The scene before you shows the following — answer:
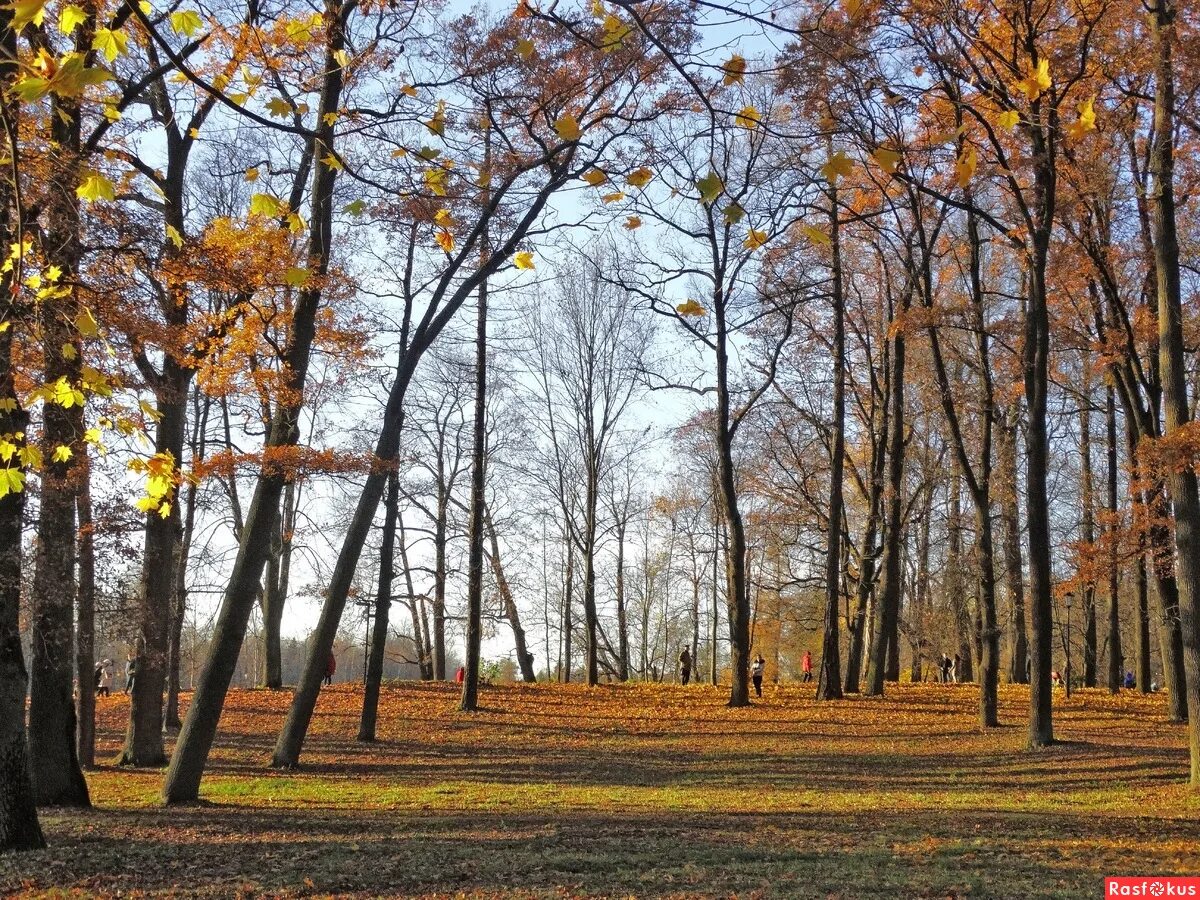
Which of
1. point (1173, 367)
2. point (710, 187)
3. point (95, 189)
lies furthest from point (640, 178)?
point (1173, 367)

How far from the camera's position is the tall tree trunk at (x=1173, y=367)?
35.6 ft

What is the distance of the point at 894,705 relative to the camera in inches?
798

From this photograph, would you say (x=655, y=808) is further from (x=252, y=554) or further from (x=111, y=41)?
(x=111, y=41)

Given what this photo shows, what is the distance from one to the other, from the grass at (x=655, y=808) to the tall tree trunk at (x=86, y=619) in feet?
2.43

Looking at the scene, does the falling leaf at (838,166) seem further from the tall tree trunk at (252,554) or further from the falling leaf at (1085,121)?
the tall tree trunk at (252,554)

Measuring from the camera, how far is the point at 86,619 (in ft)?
37.5

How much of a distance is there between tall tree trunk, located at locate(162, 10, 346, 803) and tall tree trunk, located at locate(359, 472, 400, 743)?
254 inches

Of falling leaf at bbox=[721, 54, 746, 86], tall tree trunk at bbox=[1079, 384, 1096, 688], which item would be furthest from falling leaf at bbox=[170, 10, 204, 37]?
tall tree trunk at bbox=[1079, 384, 1096, 688]

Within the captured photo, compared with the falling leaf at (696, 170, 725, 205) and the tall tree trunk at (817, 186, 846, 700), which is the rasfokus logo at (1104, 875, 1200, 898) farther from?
the tall tree trunk at (817, 186, 846, 700)

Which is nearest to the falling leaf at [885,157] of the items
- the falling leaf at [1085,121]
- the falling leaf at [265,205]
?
the falling leaf at [1085,121]

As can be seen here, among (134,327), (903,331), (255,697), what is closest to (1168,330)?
(903,331)

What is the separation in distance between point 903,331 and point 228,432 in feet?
45.7

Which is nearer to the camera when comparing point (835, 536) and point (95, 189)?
point (95, 189)

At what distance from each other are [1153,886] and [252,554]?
852cm
